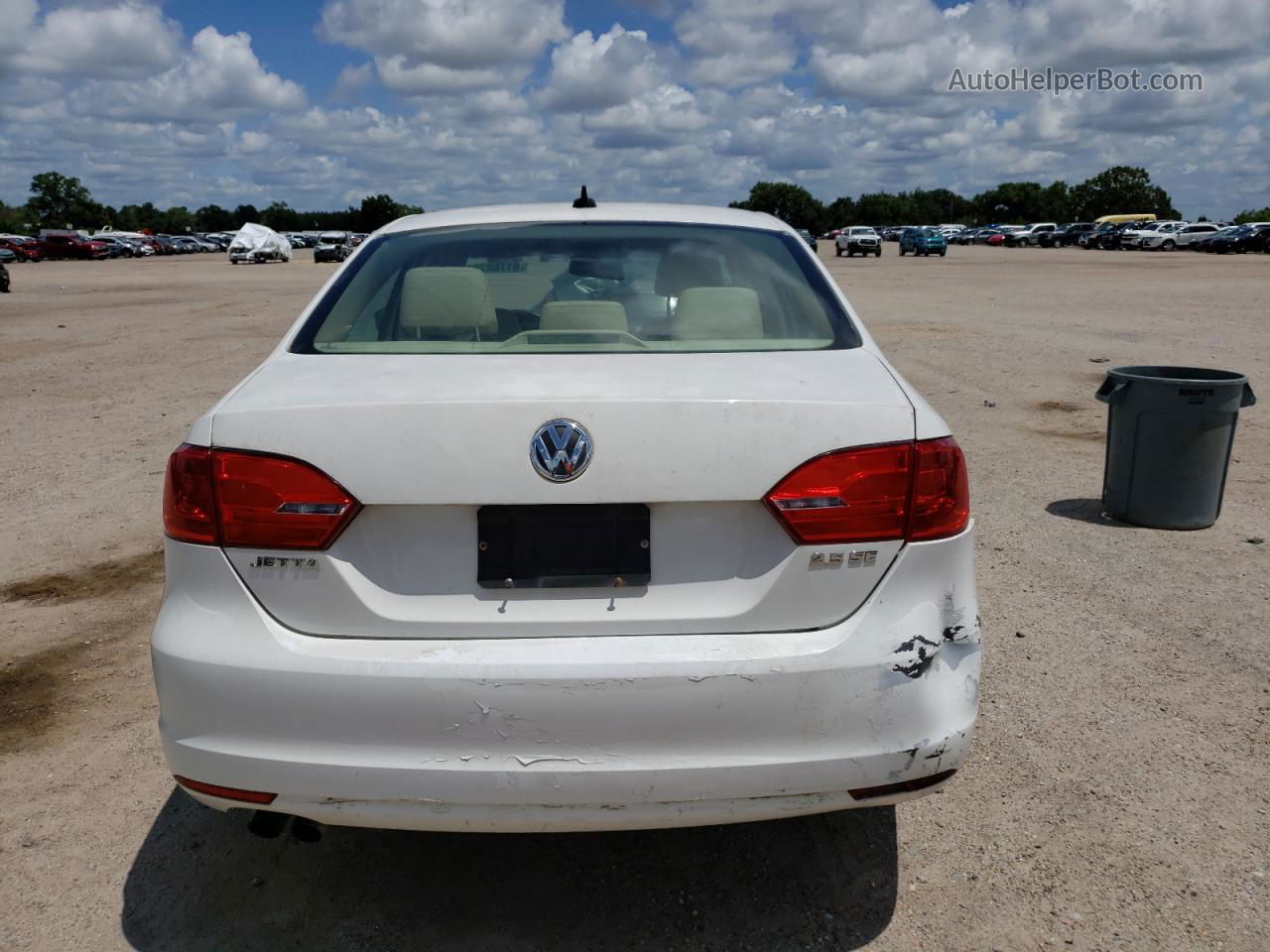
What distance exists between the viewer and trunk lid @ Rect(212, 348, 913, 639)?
7.68 ft

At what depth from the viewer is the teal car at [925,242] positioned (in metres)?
62.9

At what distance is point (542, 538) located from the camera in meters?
2.38

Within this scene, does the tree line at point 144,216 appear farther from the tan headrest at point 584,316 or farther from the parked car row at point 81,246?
the tan headrest at point 584,316

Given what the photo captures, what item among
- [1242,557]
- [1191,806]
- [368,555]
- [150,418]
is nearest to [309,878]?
[368,555]

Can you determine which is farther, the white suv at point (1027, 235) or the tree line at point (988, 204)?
the tree line at point (988, 204)

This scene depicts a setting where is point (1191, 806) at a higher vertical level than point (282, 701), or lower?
lower

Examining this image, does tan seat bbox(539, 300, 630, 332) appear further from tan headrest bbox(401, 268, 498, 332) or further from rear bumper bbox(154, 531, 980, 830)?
rear bumper bbox(154, 531, 980, 830)

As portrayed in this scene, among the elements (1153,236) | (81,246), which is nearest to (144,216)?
(81,246)

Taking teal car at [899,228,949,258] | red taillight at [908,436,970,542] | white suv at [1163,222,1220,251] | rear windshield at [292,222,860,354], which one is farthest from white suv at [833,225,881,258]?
red taillight at [908,436,970,542]

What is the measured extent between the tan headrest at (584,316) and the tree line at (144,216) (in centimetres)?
12391

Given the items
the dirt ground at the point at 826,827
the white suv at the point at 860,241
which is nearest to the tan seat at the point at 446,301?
the dirt ground at the point at 826,827

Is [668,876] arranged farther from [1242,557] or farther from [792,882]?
[1242,557]

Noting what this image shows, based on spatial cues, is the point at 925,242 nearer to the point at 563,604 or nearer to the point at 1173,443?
the point at 1173,443

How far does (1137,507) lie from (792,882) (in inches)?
169
